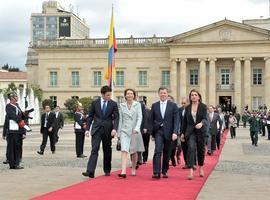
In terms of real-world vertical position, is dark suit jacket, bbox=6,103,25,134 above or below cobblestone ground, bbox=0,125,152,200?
above

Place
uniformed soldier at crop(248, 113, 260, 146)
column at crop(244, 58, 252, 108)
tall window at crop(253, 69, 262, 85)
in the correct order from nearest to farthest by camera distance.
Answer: uniformed soldier at crop(248, 113, 260, 146) < column at crop(244, 58, 252, 108) < tall window at crop(253, 69, 262, 85)

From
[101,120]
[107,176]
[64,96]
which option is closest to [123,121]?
[101,120]

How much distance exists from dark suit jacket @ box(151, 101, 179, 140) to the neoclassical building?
6110 cm

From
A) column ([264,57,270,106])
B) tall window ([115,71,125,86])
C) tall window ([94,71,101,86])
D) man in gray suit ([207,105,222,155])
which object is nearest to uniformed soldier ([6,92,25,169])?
man in gray suit ([207,105,222,155])

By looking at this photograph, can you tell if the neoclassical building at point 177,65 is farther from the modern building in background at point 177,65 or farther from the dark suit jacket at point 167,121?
the dark suit jacket at point 167,121

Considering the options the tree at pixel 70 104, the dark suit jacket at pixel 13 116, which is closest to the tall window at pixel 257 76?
the tree at pixel 70 104

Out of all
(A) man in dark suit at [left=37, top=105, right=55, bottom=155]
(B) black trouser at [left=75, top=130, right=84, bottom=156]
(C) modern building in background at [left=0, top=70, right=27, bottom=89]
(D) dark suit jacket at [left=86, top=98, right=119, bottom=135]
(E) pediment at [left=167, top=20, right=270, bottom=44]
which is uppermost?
(E) pediment at [left=167, top=20, right=270, bottom=44]

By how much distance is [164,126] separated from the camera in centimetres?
1214

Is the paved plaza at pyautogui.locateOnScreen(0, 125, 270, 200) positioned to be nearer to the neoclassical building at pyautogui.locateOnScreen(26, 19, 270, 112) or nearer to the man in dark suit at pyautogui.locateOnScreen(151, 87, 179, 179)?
the man in dark suit at pyautogui.locateOnScreen(151, 87, 179, 179)

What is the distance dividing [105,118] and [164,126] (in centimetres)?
129

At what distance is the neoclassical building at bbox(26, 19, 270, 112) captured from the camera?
7444 centimetres

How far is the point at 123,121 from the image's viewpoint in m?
12.3

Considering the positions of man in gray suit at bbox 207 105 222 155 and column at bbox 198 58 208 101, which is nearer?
man in gray suit at bbox 207 105 222 155

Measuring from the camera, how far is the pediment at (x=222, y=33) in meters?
73.8
